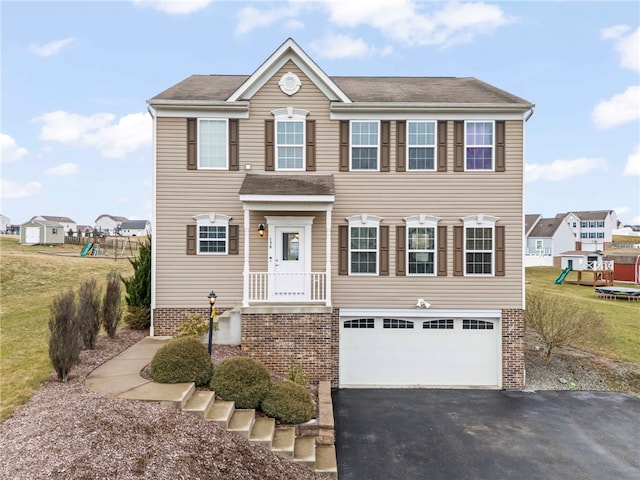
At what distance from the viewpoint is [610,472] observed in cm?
666

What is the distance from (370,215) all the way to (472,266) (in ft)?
11.5

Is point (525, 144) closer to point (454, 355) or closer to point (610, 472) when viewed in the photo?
point (454, 355)

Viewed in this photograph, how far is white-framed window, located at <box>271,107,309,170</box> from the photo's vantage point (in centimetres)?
1114

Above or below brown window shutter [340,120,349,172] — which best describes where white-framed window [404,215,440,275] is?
below

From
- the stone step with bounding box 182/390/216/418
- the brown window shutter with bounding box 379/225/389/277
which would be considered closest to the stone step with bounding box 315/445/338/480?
the stone step with bounding box 182/390/216/418

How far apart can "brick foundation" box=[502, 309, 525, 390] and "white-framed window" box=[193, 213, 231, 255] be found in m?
8.78

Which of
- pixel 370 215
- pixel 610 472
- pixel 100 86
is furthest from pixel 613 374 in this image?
pixel 100 86

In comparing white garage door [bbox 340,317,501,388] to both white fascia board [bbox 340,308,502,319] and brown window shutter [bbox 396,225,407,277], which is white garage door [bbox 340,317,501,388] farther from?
brown window shutter [bbox 396,225,407,277]

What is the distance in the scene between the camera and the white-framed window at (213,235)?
11.1m

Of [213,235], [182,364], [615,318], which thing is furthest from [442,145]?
[615,318]

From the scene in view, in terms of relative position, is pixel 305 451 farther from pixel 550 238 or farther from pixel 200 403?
pixel 550 238

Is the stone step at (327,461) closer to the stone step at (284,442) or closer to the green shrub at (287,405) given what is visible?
the stone step at (284,442)

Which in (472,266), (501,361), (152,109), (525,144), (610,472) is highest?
(152,109)

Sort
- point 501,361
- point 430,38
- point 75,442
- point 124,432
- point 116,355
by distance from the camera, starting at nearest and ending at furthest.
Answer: point 75,442, point 124,432, point 116,355, point 501,361, point 430,38
